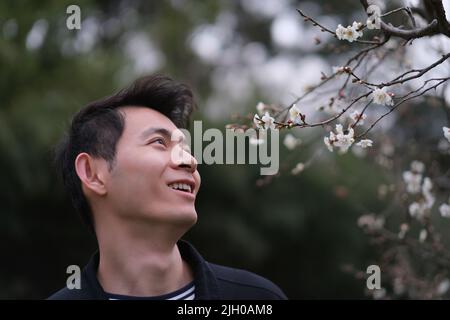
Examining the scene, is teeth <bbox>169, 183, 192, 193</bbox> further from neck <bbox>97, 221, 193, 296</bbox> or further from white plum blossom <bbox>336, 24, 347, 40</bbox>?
white plum blossom <bbox>336, 24, 347, 40</bbox>

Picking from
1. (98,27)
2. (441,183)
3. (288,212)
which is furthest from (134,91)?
(98,27)

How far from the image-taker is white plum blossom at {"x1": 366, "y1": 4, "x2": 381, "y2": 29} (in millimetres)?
1467

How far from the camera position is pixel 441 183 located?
2.43 m

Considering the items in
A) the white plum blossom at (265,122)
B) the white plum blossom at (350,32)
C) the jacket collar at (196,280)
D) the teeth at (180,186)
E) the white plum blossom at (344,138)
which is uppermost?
the white plum blossom at (350,32)

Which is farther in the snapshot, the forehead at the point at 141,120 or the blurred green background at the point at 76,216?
the blurred green background at the point at 76,216

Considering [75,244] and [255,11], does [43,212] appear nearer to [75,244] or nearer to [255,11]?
[75,244]

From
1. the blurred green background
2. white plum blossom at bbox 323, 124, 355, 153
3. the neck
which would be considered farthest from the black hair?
the blurred green background

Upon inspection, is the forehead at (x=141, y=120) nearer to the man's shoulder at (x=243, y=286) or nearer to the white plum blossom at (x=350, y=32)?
the man's shoulder at (x=243, y=286)

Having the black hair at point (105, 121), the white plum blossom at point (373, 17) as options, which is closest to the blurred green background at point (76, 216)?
the black hair at point (105, 121)

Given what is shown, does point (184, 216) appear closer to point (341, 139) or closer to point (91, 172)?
point (91, 172)

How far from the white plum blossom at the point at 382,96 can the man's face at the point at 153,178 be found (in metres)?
0.48

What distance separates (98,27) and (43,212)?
3.21 metres

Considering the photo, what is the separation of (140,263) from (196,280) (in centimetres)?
15

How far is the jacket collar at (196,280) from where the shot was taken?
1.69m
